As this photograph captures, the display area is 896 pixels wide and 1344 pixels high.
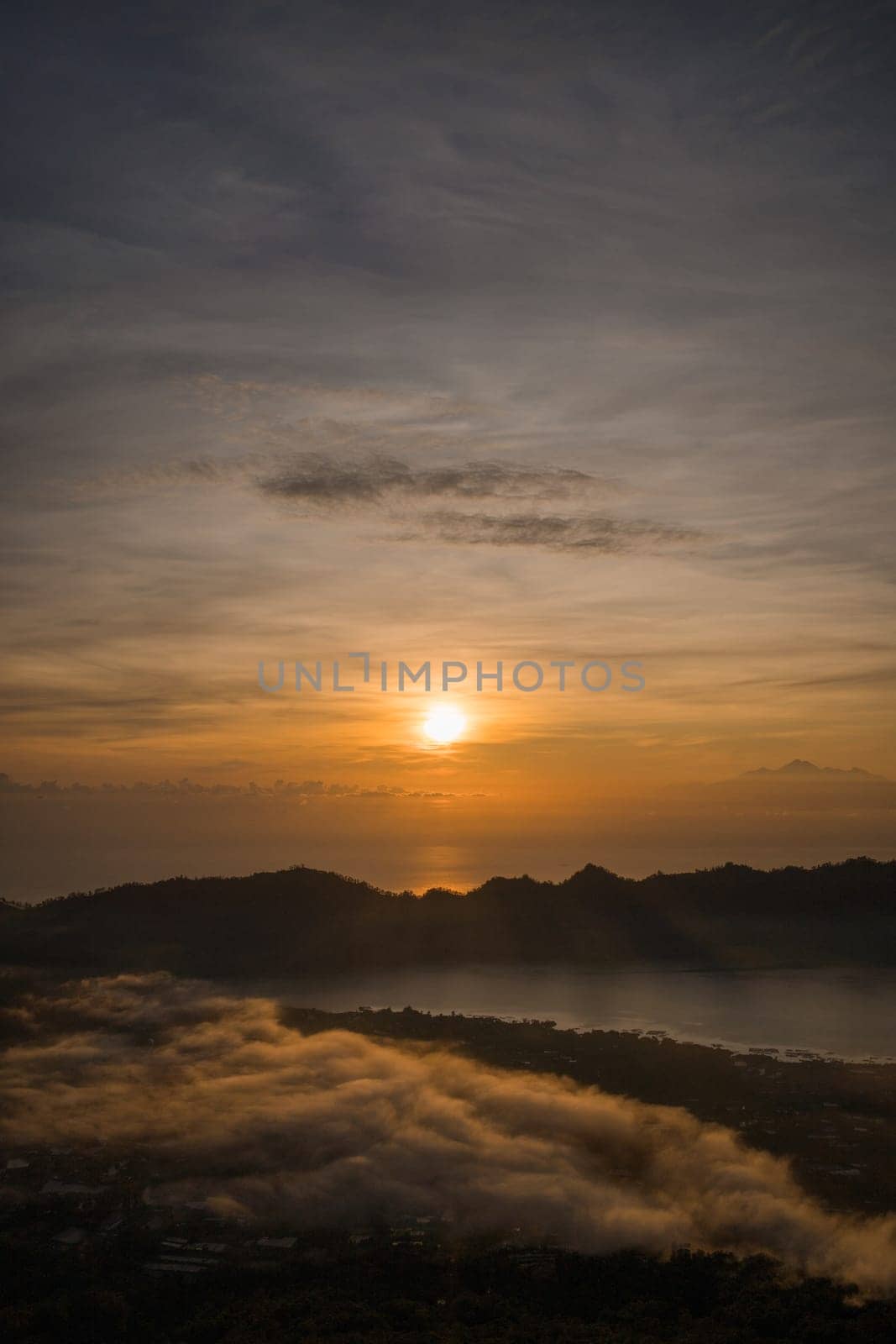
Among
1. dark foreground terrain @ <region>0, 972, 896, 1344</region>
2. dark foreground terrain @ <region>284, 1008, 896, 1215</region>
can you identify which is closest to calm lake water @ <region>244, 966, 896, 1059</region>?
dark foreground terrain @ <region>284, 1008, 896, 1215</region>

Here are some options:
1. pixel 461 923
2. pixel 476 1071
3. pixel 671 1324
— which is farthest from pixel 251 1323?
pixel 461 923

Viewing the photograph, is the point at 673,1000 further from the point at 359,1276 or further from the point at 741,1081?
the point at 359,1276

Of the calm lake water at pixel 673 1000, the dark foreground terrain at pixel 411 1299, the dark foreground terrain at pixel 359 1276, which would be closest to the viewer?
the dark foreground terrain at pixel 411 1299

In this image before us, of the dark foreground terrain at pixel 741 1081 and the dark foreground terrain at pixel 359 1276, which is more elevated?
the dark foreground terrain at pixel 741 1081

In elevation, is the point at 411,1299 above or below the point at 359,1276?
below

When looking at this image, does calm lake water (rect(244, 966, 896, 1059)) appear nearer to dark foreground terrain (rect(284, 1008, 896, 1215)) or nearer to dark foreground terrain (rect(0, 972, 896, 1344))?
dark foreground terrain (rect(284, 1008, 896, 1215))

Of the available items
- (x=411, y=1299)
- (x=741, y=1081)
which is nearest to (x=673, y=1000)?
(x=741, y=1081)

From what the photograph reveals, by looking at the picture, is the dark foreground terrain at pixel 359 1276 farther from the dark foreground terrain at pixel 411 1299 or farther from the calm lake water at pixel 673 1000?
the calm lake water at pixel 673 1000

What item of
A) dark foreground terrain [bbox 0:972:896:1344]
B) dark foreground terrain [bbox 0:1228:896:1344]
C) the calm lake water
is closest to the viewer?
dark foreground terrain [bbox 0:1228:896:1344]

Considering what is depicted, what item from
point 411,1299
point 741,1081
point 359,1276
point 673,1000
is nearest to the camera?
point 411,1299

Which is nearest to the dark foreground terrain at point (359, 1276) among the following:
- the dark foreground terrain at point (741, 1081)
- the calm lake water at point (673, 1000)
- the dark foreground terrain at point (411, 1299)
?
the dark foreground terrain at point (411, 1299)
